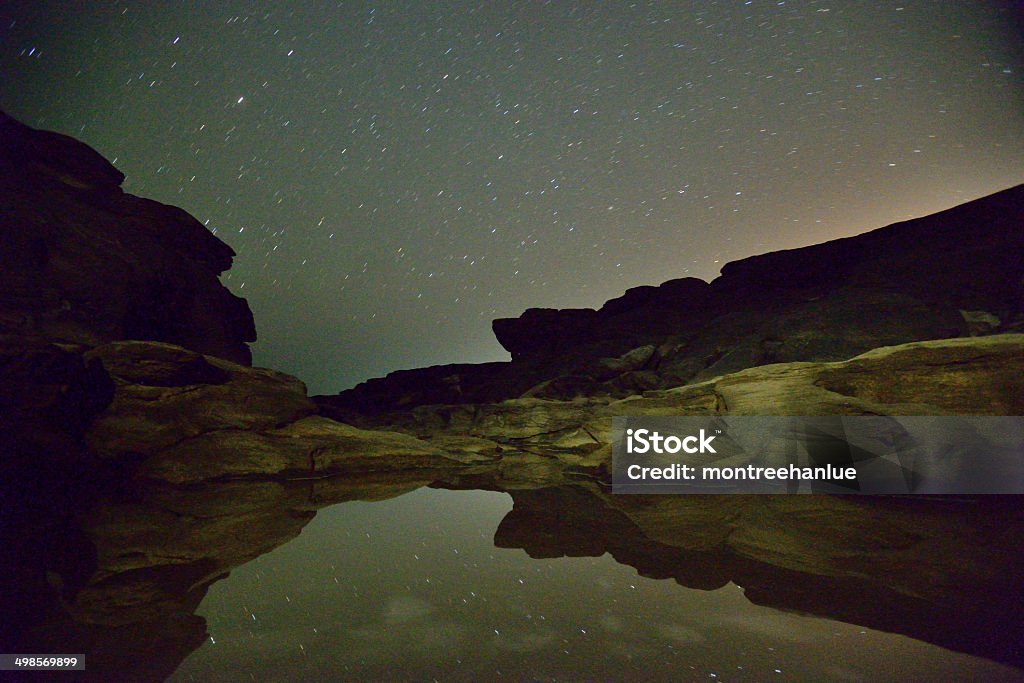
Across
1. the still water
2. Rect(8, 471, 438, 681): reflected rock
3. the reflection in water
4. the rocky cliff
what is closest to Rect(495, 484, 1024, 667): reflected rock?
the reflection in water

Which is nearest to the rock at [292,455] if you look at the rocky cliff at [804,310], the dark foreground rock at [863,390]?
the dark foreground rock at [863,390]

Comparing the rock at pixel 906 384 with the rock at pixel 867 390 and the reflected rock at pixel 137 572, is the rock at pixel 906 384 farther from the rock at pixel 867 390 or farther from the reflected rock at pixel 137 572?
the reflected rock at pixel 137 572

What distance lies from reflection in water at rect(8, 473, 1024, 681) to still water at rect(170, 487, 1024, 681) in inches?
0.7

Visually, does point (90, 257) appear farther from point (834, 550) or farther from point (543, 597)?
point (834, 550)

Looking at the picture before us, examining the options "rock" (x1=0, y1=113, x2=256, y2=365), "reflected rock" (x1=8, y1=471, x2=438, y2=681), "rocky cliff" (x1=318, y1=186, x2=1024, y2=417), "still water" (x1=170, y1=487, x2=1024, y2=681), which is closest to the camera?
"still water" (x1=170, y1=487, x2=1024, y2=681)

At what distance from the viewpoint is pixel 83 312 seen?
19.5 metres

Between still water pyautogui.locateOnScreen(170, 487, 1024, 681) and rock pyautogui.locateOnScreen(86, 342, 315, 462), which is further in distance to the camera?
rock pyautogui.locateOnScreen(86, 342, 315, 462)

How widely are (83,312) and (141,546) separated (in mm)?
20960

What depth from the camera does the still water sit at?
8.19ft

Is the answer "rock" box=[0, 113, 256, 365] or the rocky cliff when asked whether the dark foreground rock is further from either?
"rock" box=[0, 113, 256, 365]

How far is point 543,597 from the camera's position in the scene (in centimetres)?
369

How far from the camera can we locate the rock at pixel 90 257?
57.1ft

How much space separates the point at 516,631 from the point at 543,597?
71cm

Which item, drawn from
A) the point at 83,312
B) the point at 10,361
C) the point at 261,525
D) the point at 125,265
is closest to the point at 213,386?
the point at 10,361
